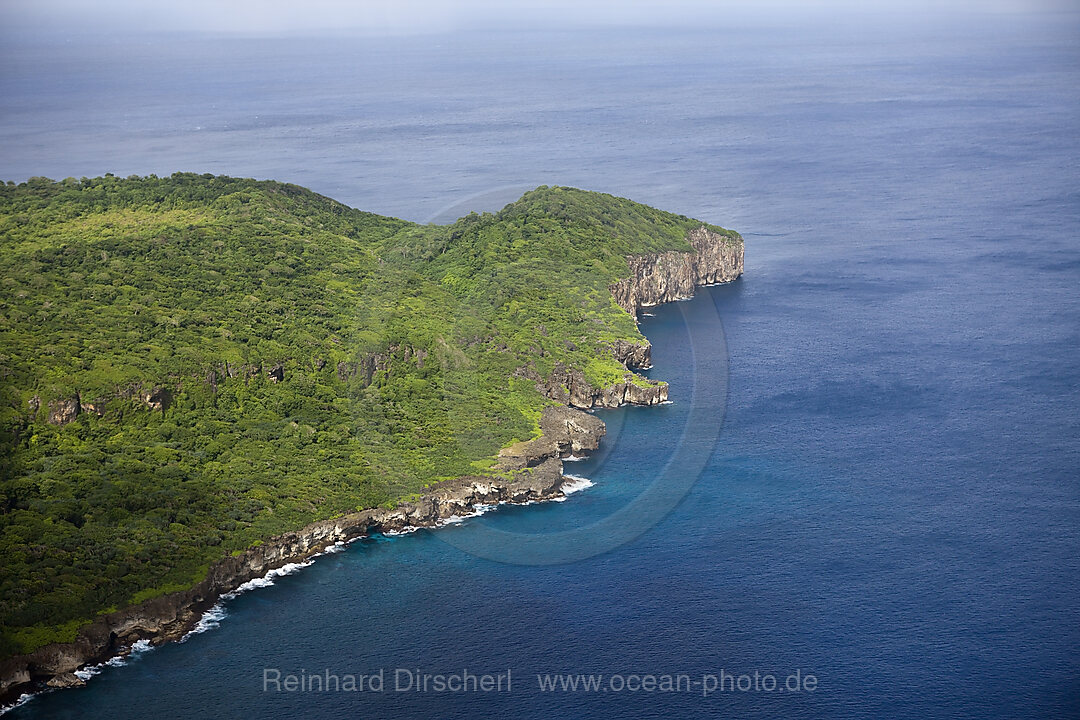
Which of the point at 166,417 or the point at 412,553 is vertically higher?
the point at 166,417

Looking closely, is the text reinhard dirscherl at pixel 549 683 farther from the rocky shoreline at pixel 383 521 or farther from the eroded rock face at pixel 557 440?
the eroded rock face at pixel 557 440

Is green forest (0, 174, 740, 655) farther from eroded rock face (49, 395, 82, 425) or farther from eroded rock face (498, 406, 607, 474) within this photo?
eroded rock face (498, 406, 607, 474)

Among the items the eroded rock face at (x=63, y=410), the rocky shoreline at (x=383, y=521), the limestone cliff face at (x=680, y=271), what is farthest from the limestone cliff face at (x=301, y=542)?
the limestone cliff face at (x=680, y=271)


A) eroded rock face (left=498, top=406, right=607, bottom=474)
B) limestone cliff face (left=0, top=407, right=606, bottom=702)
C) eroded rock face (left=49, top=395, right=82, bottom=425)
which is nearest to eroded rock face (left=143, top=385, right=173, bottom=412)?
eroded rock face (left=49, top=395, right=82, bottom=425)

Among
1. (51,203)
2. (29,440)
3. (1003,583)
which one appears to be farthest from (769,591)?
(51,203)

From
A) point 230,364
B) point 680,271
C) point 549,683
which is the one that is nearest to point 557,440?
point 230,364

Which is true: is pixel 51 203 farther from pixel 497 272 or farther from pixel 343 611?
pixel 343 611
